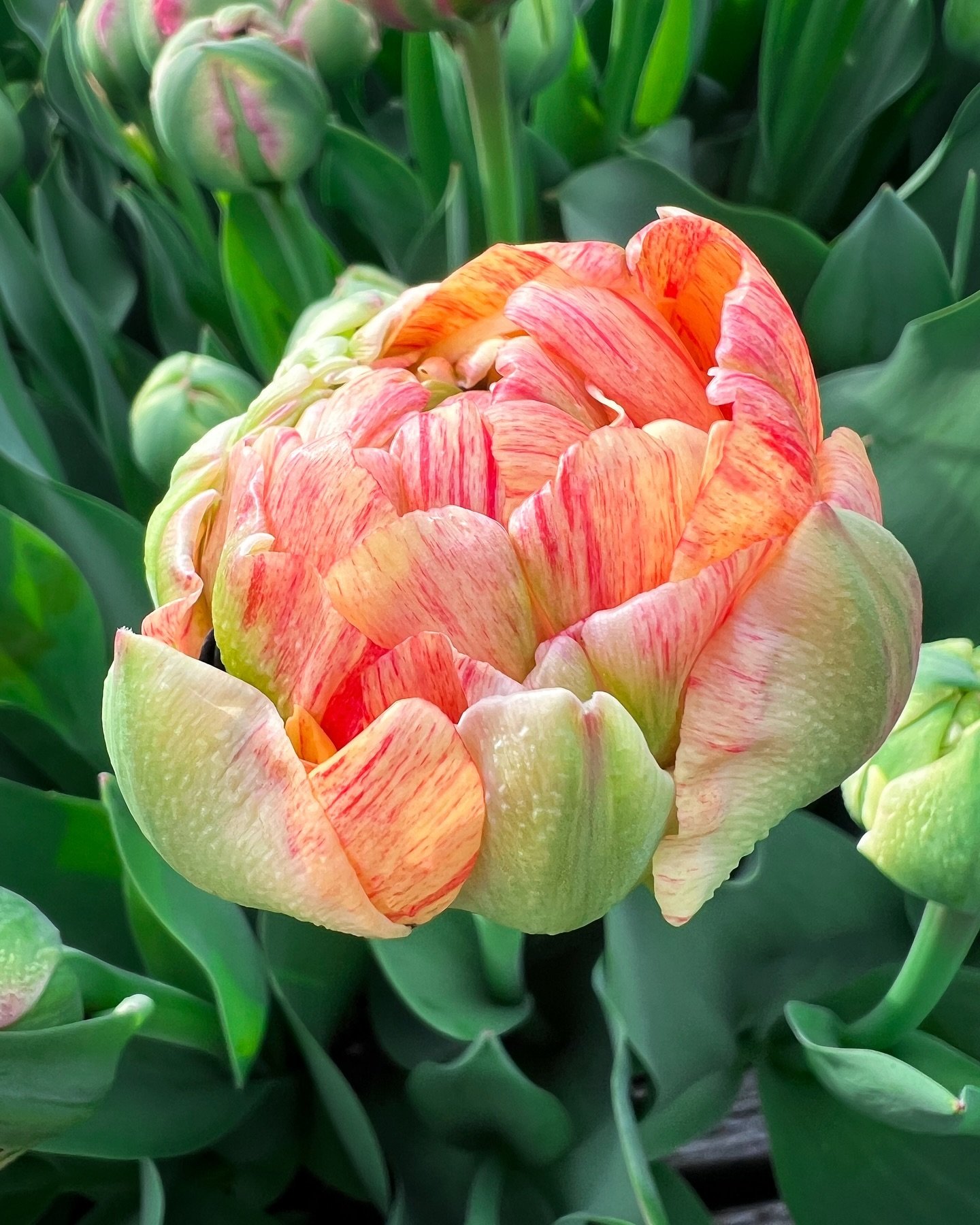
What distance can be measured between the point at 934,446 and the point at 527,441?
16 cm

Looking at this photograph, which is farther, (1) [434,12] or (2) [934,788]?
(1) [434,12]

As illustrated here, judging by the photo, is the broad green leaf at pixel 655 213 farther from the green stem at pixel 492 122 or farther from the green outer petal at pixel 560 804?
the green outer petal at pixel 560 804

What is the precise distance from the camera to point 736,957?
344 mm

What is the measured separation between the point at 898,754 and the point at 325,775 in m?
0.12

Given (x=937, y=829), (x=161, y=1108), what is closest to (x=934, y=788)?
(x=937, y=829)

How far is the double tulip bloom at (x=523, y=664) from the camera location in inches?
7.9

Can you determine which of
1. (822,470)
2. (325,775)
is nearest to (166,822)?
(325,775)

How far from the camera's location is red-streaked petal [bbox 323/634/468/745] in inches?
8.1

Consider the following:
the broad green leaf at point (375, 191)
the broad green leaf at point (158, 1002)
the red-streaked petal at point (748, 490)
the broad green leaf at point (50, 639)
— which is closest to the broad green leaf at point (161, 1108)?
the broad green leaf at point (158, 1002)

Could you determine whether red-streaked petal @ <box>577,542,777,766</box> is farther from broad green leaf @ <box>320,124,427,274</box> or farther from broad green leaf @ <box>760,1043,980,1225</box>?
broad green leaf @ <box>320,124,427,274</box>

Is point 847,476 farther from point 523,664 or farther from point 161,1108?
point 161,1108

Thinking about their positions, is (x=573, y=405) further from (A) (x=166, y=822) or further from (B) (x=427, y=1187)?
(B) (x=427, y=1187)

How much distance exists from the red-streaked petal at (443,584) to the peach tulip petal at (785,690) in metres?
0.03

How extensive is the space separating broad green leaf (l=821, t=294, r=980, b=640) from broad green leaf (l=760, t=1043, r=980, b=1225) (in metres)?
0.14
